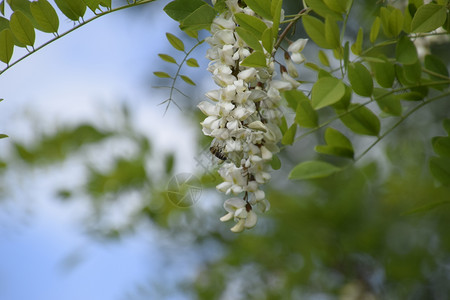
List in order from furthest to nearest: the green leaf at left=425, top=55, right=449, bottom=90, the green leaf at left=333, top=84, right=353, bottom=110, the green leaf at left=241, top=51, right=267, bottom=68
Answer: the green leaf at left=425, top=55, right=449, bottom=90
the green leaf at left=333, top=84, right=353, bottom=110
the green leaf at left=241, top=51, right=267, bottom=68

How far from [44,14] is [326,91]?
228 mm

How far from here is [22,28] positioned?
1.32 ft

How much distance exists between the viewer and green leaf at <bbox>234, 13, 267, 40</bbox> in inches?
14.4

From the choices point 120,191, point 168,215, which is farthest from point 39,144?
point 168,215

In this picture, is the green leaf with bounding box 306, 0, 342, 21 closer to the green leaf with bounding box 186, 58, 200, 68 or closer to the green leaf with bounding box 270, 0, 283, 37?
the green leaf with bounding box 270, 0, 283, 37

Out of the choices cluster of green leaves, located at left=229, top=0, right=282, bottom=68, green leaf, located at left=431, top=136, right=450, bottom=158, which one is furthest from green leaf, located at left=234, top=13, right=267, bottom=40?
green leaf, located at left=431, top=136, right=450, bottom=158

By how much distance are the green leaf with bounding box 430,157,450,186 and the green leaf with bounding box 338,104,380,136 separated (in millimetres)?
80

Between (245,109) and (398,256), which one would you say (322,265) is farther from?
(245,109)

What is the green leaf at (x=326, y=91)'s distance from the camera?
1.14 ft

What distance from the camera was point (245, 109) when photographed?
1.16ft

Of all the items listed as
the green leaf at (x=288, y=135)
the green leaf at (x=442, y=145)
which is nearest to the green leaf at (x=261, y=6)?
the green leaf at (x=288, y=135)

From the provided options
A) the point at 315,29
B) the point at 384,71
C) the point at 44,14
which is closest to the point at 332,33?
the point at 315,29

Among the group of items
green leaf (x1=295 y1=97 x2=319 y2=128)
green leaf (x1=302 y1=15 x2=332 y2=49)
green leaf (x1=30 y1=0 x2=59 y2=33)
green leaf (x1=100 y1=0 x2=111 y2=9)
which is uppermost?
green leaf (x1=30 y1=0 x2=59 y2=33)

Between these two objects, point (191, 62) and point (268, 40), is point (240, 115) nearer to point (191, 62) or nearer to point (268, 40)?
point (268, 40)
